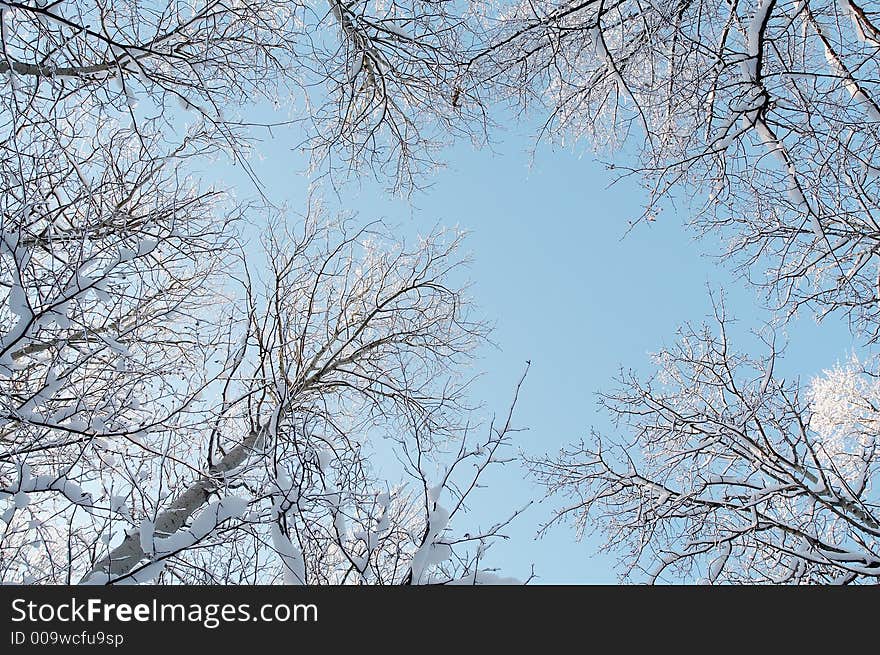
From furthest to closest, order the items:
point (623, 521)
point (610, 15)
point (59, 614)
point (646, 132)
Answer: point (623, 521) → point (610, 15) → point (646, 132) → point (59, 614)

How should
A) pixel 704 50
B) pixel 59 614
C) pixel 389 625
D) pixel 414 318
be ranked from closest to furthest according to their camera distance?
pixel 389 625, pixel 59 614, pixel 704 50, pixel 414 318

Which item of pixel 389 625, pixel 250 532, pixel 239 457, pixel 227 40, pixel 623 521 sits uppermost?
pixel 227 40

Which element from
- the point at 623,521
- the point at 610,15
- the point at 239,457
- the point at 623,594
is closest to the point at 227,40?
the point at 239,457

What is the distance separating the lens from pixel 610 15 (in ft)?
18.9

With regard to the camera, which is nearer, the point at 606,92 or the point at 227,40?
the point at 227,40

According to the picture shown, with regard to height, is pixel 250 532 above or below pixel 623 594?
above

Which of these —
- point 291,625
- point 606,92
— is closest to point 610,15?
point 606,92

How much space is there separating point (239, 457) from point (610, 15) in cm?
503

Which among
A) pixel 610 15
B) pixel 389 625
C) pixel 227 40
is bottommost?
pixel 389 625

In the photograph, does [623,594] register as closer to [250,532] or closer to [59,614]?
[250,532]

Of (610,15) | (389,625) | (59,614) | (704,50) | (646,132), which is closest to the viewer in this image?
(389,625)

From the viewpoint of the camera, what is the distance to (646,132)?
4.93 meters

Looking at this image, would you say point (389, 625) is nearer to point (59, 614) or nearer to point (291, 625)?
point (291, 625)

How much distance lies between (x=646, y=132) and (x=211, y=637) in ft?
14.7
